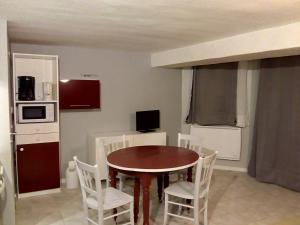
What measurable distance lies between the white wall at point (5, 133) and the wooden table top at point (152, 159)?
104 centimetres

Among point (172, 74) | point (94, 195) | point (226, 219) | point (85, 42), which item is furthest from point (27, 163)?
point (172, 74)

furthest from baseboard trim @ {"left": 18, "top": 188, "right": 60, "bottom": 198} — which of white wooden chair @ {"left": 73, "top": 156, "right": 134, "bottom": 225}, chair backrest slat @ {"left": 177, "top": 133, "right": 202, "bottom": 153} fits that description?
chair backrest slat @ {"left": 177, "top": 133, "right": 202, "bottom": 153}

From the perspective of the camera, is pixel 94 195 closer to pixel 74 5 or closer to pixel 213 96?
pixel 74 5

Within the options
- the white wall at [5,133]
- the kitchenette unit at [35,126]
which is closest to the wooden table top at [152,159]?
the white wall at [5,133]

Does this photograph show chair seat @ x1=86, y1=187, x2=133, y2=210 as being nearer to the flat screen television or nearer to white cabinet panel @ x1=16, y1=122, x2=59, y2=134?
white cabinet panel @ x1=16, y1=122, x2=59, y2=134

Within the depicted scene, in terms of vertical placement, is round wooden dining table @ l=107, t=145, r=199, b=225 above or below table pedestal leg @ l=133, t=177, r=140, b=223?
above

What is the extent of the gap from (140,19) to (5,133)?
1791 mm

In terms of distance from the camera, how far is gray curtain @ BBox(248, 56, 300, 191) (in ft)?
13.5

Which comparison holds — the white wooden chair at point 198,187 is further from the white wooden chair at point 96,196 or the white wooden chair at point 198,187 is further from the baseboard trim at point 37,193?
the baseboard trim at point 37,193

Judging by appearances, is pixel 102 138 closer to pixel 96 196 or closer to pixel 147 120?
pixel 147 120

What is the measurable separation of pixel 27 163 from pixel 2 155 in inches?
38.9

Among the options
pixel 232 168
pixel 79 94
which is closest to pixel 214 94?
pixel 232 168

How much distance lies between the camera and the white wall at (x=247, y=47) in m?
2.88

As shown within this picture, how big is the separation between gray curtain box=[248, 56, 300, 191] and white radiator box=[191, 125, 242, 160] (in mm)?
351
